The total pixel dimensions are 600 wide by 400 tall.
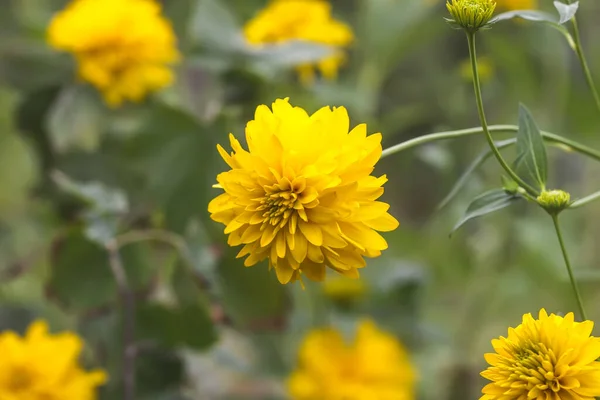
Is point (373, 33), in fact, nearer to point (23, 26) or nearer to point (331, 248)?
point (23, 26)

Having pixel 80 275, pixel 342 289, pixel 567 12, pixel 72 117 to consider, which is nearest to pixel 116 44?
pixel 72 117

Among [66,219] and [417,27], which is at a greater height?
[417,27]

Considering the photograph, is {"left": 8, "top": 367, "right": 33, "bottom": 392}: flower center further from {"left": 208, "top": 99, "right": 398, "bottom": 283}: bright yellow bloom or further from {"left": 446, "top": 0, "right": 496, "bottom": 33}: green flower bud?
{"left": 446, "top": 0, "right": 496, "bottom": 33}: green flower bud

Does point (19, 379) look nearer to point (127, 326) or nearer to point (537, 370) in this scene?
point (127, 326)

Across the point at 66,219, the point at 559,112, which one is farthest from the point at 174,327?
the point at 559,112

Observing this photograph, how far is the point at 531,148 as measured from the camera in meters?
0.35

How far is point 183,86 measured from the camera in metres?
0.87

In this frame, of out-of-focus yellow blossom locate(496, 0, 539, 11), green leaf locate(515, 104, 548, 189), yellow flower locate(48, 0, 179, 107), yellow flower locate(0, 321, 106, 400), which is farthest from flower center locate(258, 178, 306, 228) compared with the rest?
out-of-focus yellow blossom locate(496, 0, 539, 11)

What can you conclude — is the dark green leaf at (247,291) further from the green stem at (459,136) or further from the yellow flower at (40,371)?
the green stem at (459,136)

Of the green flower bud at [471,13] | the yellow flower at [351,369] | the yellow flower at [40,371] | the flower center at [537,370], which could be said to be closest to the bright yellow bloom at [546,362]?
Answer: the flower center at [537,370]

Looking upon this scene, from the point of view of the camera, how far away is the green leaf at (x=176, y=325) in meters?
0.57

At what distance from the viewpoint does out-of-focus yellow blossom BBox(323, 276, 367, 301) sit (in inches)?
29.5

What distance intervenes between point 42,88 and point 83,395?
0.30 metres

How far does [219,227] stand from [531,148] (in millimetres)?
317
